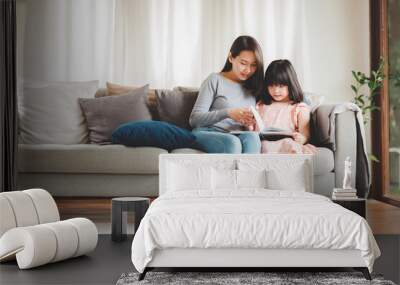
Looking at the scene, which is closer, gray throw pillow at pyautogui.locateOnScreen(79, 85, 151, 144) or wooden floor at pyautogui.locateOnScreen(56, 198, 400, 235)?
wooden floor at pyautogui.locateOnScreen(56, 198, 400, 235)

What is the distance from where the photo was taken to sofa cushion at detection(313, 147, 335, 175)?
248 inches

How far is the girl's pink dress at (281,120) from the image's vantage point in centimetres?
660

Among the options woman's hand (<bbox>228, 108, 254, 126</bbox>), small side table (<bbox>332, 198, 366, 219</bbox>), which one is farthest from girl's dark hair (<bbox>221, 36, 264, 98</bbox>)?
small side table (<bbox>332, 198, 366, 219</bbox>)

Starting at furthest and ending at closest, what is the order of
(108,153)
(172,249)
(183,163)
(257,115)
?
(257,115) < (108,153) < (183,163) < (172,249)

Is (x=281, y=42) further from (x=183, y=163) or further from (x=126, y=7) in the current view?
(x=183, y=163)

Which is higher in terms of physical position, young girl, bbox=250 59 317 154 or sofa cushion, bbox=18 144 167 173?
young girl, bbox=250 59 317 154

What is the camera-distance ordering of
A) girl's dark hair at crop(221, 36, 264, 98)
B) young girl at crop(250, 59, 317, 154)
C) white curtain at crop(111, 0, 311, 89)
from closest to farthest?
young girl at crop(250, 59, 317, 154) → girl's dark hair at crop(221, 36, 264, 98) → white curtain at crop(111, 0, 311, 89)

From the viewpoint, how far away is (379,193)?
7.14 metres

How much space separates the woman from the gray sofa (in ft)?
1.35

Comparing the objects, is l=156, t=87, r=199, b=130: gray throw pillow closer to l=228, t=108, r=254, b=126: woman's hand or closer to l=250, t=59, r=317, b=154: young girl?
l=228, t=108, r=254, b=126: woman's hand

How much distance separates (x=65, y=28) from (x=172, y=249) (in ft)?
12.9

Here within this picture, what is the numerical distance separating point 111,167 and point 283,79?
213 centimetres

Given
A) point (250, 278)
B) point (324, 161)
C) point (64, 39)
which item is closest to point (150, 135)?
point (64, 39)

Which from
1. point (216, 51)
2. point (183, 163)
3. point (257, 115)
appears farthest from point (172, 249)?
point (216, 51)
